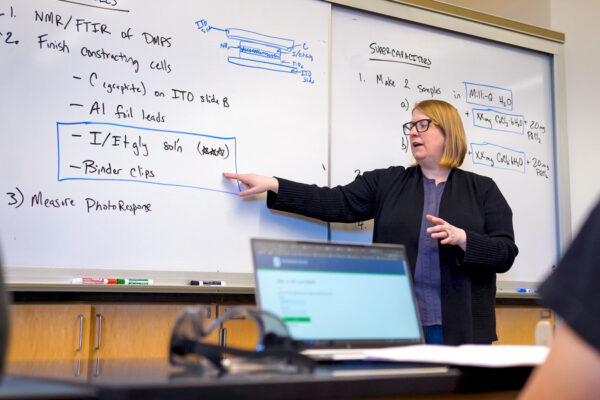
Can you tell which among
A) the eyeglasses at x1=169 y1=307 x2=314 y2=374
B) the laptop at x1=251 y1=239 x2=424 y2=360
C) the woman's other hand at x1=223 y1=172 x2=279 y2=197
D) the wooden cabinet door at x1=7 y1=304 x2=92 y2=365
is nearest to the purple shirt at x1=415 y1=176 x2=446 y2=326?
the woman's other hand at x1=223 y1=172 x2=279 y2=197

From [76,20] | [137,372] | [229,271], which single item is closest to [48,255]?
[229,271]

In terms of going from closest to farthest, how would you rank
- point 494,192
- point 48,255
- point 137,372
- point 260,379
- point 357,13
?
point 260,379, point 137,372, point 48,255, point 494,192, point 357,13

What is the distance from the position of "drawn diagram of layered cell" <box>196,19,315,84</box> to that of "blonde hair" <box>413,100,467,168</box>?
0.50 m

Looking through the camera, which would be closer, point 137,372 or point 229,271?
point 137,372

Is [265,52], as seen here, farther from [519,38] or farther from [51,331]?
[519,38]

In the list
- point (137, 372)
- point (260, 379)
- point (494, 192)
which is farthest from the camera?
point (494, 192)

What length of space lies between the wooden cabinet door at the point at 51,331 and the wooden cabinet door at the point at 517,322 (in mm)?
1758

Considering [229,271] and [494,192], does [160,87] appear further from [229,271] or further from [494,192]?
[494,192]

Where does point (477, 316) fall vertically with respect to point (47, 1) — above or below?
below

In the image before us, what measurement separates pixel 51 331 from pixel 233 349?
55.8 inches

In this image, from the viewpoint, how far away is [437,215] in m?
2.33

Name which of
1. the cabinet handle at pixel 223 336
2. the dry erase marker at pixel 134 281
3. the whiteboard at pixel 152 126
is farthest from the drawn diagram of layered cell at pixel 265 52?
the cabinet handle at pixel 223 336

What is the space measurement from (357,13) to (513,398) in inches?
85.7

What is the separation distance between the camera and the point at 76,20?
7.25ft
